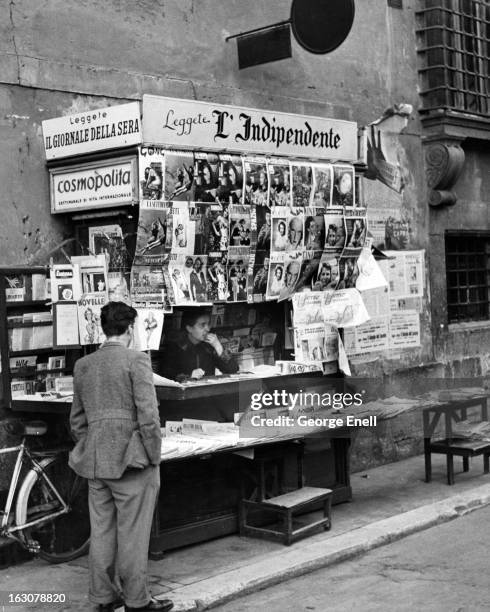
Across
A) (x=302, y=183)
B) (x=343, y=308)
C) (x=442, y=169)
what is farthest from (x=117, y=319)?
(x=442, y=169)

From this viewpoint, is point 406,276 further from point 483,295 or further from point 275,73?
point 275,73

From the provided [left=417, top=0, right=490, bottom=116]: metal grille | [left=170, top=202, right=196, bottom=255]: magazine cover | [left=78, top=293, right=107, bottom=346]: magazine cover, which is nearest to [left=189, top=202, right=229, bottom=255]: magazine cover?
[left=170, top=202, right=196, bottom=255]: magazine cover

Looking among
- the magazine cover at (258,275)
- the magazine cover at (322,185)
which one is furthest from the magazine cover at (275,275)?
the magazine cover at (322,185)

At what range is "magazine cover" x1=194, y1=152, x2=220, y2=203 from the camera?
709 cm

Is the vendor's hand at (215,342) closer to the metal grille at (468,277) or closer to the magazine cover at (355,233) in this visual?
the magazine cover at (355,233)

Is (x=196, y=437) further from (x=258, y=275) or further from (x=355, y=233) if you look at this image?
(x=355, y=233)

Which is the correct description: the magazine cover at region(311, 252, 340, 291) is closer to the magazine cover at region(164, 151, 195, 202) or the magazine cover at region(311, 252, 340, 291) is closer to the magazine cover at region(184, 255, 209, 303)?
the magazine cover at region(184, 255, 209, 303)

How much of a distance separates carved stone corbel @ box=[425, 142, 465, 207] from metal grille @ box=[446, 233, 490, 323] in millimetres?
682

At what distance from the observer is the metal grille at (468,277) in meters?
11.7

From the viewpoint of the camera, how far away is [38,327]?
720cm

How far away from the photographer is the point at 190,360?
787 cm

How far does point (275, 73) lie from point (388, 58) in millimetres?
1935

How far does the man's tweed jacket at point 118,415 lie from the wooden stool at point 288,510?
6.35 ft

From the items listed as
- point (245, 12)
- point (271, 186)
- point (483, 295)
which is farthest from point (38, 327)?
point (483, 295)
